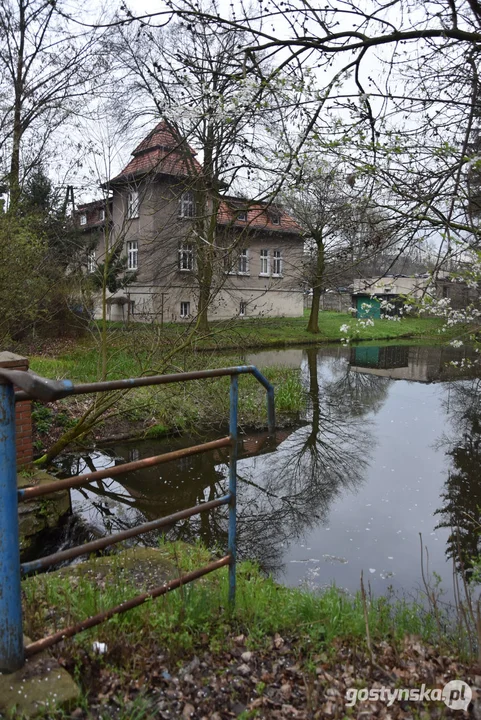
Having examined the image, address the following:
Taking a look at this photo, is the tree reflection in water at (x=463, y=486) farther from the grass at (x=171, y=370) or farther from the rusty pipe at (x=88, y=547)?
the grass at (x=171, y=370)

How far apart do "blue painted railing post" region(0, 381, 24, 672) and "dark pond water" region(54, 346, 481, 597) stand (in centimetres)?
365

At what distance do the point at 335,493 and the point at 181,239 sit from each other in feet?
18.8

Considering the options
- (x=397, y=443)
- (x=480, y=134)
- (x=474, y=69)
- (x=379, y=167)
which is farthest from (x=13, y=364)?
(x=397, y=443)

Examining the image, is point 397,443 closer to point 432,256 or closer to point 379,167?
point 432,256

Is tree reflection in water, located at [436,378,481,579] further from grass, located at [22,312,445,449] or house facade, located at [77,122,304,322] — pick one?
house facade, located at [77,122,304,322]

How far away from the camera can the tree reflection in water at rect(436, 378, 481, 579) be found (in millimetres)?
5777

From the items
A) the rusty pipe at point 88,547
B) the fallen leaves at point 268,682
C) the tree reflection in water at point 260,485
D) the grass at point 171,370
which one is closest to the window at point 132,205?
the grass at point 171,370

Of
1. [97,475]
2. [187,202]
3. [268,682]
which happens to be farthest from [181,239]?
[268,682]

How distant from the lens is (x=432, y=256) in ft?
19.0

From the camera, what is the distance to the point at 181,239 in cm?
1070

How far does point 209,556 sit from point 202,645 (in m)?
2.13

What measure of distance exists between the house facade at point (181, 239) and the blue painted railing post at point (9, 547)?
322 centimetres

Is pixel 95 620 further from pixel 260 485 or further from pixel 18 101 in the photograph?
pixel 18 101

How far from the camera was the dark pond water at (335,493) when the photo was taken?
5.73 m
